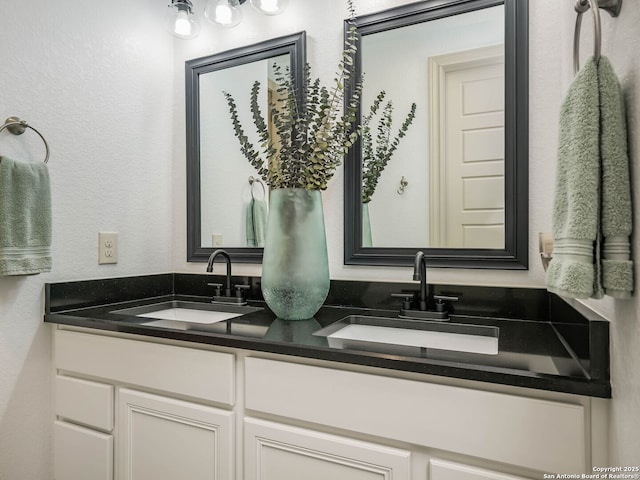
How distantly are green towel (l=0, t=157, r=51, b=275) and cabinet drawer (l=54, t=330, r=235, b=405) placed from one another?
27 cm

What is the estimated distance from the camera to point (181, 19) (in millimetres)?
1660

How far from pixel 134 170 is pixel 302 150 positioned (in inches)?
31.7

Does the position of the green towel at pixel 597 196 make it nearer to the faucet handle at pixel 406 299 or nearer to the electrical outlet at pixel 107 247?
the faucet handle at pixel 406 299

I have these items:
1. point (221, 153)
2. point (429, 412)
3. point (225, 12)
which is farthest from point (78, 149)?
point (429, 412)

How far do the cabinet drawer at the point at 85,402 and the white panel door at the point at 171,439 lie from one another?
0.17ft

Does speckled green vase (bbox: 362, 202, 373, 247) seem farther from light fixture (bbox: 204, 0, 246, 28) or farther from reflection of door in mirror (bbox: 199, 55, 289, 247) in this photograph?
light fixture (bbox: 204, 0, 246, 28)

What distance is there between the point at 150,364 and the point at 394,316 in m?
0.74

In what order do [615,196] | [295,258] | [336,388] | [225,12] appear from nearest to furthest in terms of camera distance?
[615,196]
[336,388]
[295,258]
[225,12]

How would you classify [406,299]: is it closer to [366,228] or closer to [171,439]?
[366,228]

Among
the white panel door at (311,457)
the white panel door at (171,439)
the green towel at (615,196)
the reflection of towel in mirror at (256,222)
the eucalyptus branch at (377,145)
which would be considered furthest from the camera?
the reflection of towel in mirror at (256,222)

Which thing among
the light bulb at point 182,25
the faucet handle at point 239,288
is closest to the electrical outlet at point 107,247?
the faucet handle at point 239,288

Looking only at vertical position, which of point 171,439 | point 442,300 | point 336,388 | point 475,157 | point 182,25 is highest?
point 182,25

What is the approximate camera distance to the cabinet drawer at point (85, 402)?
1.31m

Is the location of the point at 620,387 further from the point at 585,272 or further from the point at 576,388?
the point at 585,272
